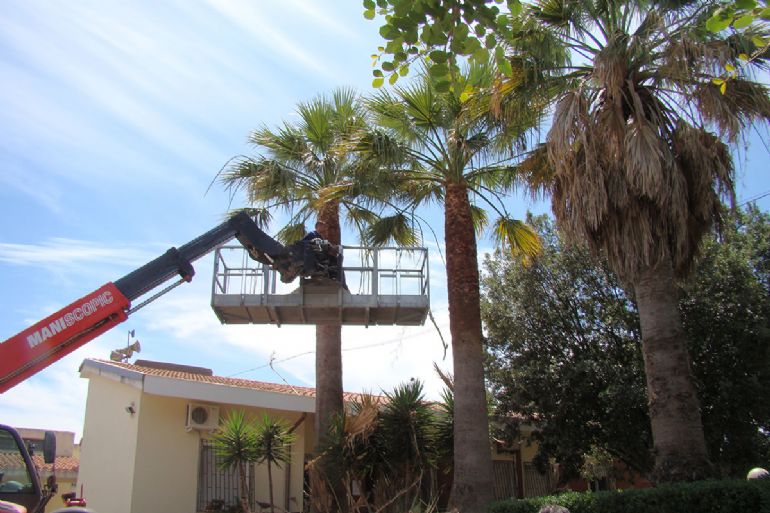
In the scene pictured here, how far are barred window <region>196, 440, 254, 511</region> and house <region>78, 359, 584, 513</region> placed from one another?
0.8 inches

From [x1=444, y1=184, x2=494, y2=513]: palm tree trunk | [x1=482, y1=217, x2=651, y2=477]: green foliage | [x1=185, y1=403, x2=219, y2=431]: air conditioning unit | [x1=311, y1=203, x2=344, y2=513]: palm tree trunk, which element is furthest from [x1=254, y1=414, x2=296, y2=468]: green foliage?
[x1=482, y1=217, x2=651, y2=477]: green foliage

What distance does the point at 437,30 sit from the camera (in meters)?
5.56

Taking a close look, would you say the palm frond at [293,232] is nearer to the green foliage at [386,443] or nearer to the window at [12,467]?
the green foliage at [386,443]

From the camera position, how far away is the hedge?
820cm

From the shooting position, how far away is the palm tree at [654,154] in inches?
396

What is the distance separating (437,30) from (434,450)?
10278mm

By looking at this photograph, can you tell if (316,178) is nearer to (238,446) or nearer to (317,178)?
(317,178)

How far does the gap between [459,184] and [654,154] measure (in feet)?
13.1

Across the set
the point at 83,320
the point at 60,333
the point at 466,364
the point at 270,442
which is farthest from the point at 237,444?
the point at 60,333

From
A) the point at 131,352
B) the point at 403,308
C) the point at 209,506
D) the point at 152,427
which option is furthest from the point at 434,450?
the point at 131,352

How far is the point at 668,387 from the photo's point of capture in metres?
9.81

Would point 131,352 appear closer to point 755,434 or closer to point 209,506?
point 209,506

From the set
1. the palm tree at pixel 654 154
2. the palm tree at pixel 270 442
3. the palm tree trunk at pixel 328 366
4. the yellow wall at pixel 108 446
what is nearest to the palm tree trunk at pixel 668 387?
the palm tree at pixel 654 154

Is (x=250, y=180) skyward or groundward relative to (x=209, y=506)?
skyward
